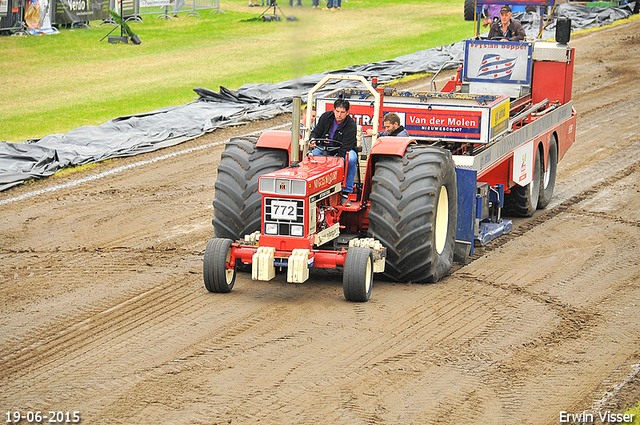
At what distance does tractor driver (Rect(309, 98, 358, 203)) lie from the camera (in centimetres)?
938

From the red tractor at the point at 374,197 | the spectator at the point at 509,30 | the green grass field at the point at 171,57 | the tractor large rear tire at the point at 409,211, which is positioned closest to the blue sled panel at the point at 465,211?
the red tractor at the point at 374,197

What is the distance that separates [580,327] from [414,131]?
152 inches

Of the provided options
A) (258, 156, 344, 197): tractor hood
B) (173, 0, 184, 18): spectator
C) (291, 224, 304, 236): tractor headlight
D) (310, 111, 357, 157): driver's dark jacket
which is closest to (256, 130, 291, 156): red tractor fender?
(310, 111, 357, 157): driver's dark jacket

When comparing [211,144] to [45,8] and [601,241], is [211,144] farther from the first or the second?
[45,8]

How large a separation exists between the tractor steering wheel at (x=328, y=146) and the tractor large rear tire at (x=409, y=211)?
517 millimetres

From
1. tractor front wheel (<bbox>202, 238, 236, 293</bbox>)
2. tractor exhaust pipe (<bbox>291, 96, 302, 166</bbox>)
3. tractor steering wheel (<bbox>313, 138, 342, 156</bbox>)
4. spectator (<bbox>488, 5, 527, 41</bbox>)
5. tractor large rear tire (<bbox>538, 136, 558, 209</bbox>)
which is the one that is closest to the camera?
tractor front wheel (<bbox>202, 238, 236, 293</bbox>)

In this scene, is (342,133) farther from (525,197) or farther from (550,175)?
(550,175)

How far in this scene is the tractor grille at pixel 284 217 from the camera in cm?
858

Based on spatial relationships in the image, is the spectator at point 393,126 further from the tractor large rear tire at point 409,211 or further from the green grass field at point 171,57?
the green grass field at point 171,57

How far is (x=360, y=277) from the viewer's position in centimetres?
841

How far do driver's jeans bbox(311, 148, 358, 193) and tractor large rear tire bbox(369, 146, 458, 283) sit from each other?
0.97 ft

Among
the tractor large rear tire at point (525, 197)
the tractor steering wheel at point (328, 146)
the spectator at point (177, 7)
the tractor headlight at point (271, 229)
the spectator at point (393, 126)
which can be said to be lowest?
the tractor large rear tire at point (525, 197)

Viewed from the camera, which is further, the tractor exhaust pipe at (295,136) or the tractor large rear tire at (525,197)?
the tractor large rear tire at (525,197)

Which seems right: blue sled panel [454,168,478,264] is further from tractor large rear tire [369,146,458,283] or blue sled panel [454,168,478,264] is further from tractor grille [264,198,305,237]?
tractor grille [264,198,305,237]
